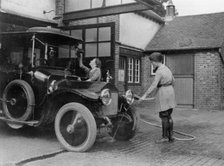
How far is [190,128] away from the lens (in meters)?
8.49

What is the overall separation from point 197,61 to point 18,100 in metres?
11.4

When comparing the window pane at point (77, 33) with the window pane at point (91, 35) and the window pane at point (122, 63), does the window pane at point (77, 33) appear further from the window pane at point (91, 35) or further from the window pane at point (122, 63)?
the window pane at point (122, 63)

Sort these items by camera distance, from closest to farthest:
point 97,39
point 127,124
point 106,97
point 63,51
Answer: point 106,97, point 127,124, point 63,51, point 97,39

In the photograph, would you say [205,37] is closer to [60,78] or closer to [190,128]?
[190,128]

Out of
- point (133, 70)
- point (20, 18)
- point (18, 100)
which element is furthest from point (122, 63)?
point (18, 100)

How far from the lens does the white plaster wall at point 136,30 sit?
1452 cm

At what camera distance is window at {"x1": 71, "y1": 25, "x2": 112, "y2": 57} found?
37.3 ft

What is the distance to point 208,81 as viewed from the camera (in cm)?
1523

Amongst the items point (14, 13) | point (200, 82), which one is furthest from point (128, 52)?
point (14, 13)

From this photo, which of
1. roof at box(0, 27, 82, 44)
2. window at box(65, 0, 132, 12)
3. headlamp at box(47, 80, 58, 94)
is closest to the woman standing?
headlamp at box(47, 80, 58, 94)

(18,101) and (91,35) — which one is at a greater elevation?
(91,35)

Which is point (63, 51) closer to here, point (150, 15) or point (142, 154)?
point (142, 154)

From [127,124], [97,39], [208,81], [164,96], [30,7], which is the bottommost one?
[127,124]

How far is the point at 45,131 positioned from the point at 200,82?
10327 mm
